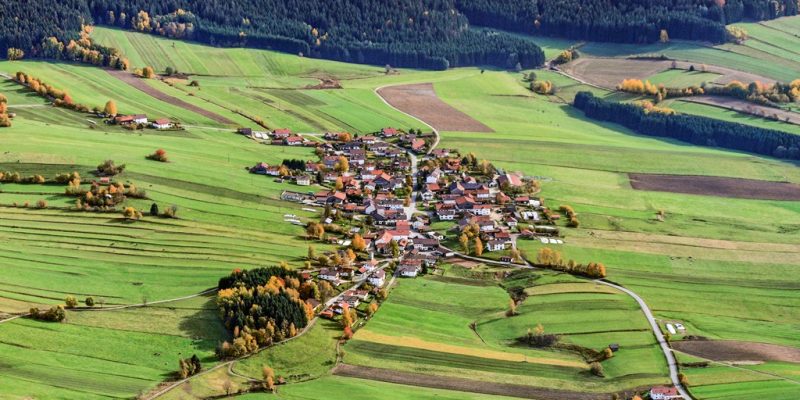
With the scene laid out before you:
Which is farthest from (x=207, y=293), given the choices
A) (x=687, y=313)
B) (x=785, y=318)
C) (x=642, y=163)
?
(x=642, y=163)

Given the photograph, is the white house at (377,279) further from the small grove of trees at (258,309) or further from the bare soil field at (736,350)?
the bare soil field at (736,350)

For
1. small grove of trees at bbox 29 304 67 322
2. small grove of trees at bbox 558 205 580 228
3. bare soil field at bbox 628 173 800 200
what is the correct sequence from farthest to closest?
1. bare soil field at bbox 628 173 800 200
2. small grove of trees at bbox 558 205 580 228
3. small grove of trees at bbox 29 304 67 322

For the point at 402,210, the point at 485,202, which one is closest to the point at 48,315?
the point at 402,210

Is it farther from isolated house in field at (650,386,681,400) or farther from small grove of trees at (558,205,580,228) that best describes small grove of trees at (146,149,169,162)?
isolated house in field at (650,386,681,400)

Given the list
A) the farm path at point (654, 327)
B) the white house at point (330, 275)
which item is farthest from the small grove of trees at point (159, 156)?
the farm path at point (654, 327)

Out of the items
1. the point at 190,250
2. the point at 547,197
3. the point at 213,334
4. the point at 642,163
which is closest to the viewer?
the point at 213,334

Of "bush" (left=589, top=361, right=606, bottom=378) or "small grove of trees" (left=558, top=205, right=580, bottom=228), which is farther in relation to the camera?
"small grove of trees" (left=558, top=205, right=580, bottom=228)

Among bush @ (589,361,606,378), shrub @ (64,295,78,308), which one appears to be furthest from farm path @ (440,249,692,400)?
shrub @ (64,295,78,308)

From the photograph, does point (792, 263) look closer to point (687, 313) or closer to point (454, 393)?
point (687, 313)
